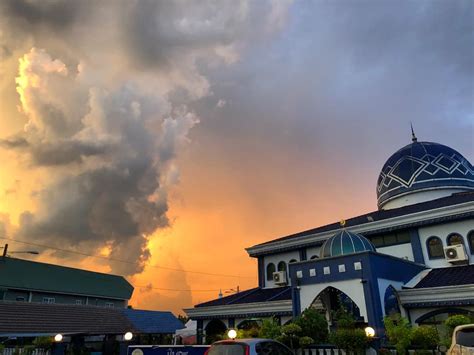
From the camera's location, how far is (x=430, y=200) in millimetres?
24391

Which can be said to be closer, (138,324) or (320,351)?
(320,351)

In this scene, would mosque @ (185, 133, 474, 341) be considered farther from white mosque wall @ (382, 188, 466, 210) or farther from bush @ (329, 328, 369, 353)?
bush @ (329, 328, 369, 353)

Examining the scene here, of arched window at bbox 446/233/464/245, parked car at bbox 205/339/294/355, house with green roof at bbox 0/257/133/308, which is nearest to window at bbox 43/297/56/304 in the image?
house with green roof at bbox 0/257/133/308

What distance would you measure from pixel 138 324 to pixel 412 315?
2000 cm

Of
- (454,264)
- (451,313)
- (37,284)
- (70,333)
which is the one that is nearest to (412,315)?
(451,313)

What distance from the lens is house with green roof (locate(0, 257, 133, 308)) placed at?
111 ft

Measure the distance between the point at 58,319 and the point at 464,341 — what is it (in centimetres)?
2398

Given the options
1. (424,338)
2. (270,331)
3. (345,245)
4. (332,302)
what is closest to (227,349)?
(270,331)

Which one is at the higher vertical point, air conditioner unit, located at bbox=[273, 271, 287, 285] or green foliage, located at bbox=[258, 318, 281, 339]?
air conditioner unit, located at bbox=[273, 271, 287, 285]

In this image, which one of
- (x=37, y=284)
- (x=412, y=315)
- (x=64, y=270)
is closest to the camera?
(x=412, y=315)

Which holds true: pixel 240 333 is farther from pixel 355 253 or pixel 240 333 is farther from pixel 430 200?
pixel 430 200

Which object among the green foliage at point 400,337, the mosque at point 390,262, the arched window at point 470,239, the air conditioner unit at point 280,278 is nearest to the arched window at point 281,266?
the mosque at point 390,262

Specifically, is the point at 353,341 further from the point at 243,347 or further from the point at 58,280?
the point at 58,280

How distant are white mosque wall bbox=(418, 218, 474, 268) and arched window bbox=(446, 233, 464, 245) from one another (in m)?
0.11
